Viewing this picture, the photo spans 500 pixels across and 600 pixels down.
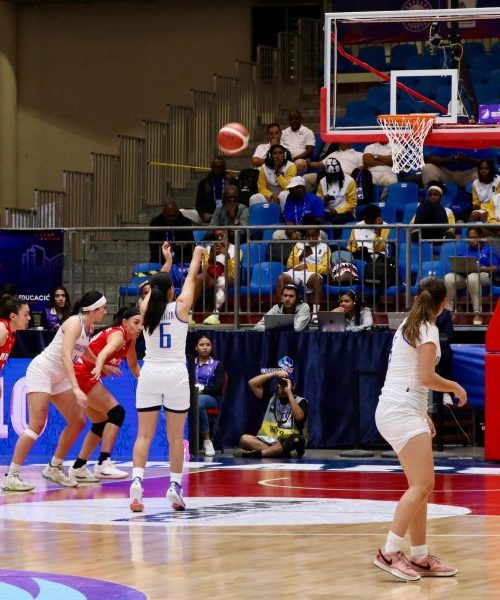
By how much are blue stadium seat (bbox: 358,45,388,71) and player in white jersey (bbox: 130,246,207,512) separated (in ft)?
37.3

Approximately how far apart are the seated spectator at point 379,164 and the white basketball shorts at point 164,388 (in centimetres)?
993

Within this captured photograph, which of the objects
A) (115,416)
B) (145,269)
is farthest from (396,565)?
(145,269)

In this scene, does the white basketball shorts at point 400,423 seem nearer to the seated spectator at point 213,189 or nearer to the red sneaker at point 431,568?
the red sneaker at point 431,568

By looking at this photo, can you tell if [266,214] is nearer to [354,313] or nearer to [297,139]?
[297,139]

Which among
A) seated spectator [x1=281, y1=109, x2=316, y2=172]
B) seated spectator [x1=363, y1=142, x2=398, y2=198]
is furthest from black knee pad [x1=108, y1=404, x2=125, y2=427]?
seated spectator [x1=281, y1=109, x2=316, y2=172]

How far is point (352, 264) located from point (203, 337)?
2152 mm

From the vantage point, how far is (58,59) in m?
27.7

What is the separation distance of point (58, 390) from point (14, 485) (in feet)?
3.37

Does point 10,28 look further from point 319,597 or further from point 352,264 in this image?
point 319,597

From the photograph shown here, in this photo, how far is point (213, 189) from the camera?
21234 mm

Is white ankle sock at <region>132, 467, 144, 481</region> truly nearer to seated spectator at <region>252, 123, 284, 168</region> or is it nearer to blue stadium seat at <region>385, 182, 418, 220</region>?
blue stadium seat at <region>385, 182, 418, 220</region>

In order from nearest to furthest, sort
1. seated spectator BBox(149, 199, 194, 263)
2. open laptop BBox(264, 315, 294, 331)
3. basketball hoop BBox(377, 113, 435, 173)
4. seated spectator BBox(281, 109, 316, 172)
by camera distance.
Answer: basketball hoop BBox(377, 113, 435, 173), open laptop BBox(264, 315, 294, 331), seated spectator BBox(149, 199, 194, 263), seated spectator BBox(281, 109, 316, 172)

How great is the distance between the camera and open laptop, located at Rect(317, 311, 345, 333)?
17.2 m

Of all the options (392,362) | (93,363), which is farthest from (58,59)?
(392,362)
